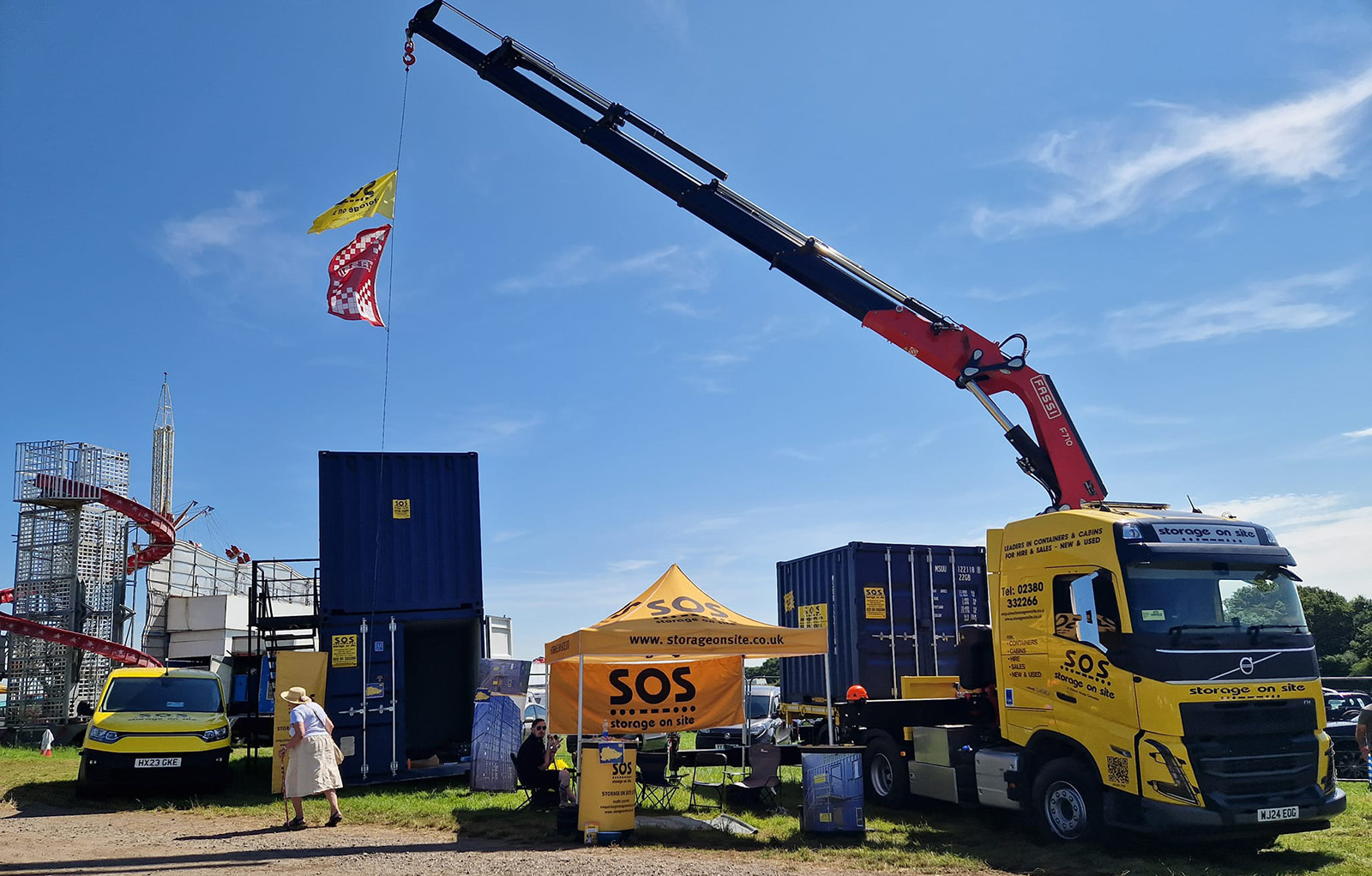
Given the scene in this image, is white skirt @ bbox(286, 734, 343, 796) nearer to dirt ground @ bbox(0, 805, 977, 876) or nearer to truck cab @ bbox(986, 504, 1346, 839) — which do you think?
dirt ground @ bbox(0, 805, 977, 876)

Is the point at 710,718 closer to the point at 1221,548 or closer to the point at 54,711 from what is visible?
the point at 1221,548

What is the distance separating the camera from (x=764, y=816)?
1123 cm

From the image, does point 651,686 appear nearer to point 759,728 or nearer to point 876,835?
point 876,835

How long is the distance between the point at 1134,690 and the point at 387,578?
33.0ft

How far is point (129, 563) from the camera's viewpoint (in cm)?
2767

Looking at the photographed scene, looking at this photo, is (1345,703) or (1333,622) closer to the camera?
(1345,703)

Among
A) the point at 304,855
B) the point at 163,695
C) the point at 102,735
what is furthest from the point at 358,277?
the point at 304,855

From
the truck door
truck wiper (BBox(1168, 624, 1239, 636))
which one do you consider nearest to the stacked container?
the truck door

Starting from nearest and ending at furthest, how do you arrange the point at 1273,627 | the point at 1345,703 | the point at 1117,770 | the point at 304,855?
the point at 1117,770 → the point at 1273,627 → the point at 304,855 → the point at 1345,703

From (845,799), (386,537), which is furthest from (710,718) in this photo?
(386,537)

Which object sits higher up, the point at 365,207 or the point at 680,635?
the point at 365,207

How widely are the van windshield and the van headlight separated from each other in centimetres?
64

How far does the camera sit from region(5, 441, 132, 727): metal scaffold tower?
25500 mm

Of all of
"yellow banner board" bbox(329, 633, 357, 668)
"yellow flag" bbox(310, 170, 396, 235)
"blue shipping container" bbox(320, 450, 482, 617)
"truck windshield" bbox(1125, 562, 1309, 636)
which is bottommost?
"yellow banner board" bbox(329, 633, 357, 668)
